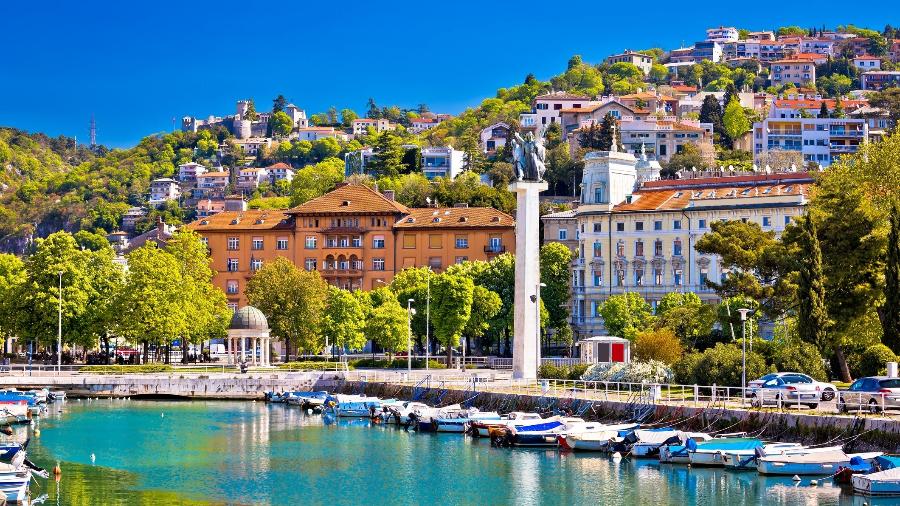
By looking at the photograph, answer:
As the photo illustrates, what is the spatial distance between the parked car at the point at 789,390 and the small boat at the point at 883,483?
10.5 metres

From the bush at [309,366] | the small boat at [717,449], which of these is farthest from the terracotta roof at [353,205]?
the small boat at [717,449]

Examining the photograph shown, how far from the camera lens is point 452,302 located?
366 feet

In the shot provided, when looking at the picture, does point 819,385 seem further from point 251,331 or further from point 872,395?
point 251,331

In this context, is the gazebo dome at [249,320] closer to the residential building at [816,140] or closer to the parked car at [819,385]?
the parked car at [819,385]

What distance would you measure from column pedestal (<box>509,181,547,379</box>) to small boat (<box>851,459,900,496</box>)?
1382 inches

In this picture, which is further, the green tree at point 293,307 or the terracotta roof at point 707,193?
the terracotta roof at point 707,193

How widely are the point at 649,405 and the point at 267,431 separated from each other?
1974 centimetres

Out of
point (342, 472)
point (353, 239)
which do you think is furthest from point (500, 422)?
point (353, 239)

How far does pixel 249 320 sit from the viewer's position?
Result: 107 m

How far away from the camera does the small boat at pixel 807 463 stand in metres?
50.9

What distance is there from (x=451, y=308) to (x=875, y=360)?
46.5 meters

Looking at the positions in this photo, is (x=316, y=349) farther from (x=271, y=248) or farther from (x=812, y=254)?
(x=812, y=254)

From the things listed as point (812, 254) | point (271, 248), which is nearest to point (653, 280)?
point (271, 248)

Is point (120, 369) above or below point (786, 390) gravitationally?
above
